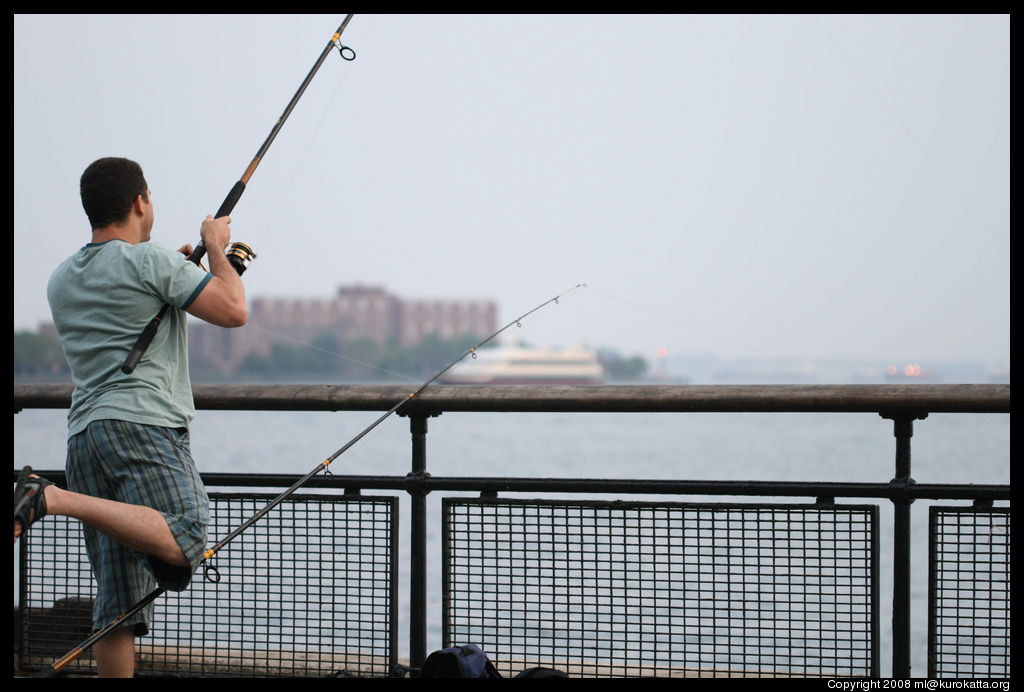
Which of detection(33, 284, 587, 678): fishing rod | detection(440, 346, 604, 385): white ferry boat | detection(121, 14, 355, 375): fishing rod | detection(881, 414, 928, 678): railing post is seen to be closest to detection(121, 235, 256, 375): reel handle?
detection(121, 14, 355, 375): fishing rod

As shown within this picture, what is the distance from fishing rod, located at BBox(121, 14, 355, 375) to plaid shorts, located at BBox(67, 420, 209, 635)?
17cm

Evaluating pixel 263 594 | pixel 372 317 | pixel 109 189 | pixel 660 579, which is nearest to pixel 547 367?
pixel 372 317

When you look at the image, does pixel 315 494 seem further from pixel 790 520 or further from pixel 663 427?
pixel 663 427

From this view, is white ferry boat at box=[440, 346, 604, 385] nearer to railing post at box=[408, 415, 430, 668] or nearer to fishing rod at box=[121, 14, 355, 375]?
fishing rod at box=[121, 14, 355, 375]

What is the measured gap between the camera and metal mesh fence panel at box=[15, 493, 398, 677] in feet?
10.3

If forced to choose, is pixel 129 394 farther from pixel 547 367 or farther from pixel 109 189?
pixel 547 367

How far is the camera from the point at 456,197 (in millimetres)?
71625

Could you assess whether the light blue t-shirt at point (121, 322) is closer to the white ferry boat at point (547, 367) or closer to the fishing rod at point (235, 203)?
the fishing rod at point (235, 203)

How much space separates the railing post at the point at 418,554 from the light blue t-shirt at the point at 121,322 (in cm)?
70

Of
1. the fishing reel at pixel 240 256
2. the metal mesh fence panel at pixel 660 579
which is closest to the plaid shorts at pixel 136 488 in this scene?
the fishing reel at pixel 240 256

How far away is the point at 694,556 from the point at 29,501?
1.62 metres

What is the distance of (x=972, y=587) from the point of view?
2.87 meters

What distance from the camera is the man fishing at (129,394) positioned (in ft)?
8.37

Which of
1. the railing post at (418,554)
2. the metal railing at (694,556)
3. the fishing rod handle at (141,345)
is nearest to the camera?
the fishing rod handle at (141,345)
